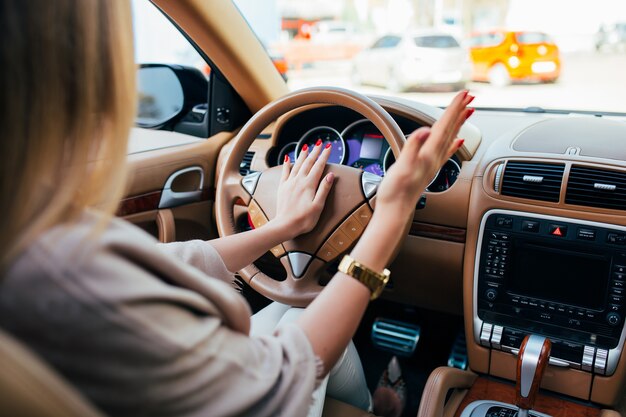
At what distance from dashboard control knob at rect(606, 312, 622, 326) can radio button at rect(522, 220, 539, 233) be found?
301mm

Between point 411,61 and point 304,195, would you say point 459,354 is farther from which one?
point 411,61

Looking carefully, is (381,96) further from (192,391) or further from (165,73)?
(192,391)

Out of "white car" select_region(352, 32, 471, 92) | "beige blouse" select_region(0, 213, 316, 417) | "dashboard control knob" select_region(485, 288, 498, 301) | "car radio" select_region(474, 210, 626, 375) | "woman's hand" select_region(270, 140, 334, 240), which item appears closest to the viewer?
"beige blouse" select_region(0, 213, 316, 417)

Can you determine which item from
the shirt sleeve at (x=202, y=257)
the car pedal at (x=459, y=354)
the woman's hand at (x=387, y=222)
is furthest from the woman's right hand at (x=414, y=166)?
the car pedal at (x=459, y=354)

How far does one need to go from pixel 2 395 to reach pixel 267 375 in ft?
1.00

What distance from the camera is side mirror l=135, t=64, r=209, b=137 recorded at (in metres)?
2.40

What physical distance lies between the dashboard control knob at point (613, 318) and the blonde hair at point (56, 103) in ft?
4.60

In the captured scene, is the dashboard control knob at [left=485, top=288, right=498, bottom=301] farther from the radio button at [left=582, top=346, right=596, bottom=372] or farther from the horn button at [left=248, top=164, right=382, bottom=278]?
the horn button at [left=248, top=164, right=382, bottom=278]

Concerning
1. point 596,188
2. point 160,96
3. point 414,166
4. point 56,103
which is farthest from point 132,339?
point 160,96

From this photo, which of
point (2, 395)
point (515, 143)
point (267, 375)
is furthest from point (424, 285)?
point (2, 395)

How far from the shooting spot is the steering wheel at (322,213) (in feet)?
4.66

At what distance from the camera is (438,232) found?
1790mm

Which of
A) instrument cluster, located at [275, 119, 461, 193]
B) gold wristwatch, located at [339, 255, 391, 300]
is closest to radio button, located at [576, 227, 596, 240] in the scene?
instrument cluster, located at [275, 119, 461, 193]

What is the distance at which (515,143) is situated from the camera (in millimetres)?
1699
